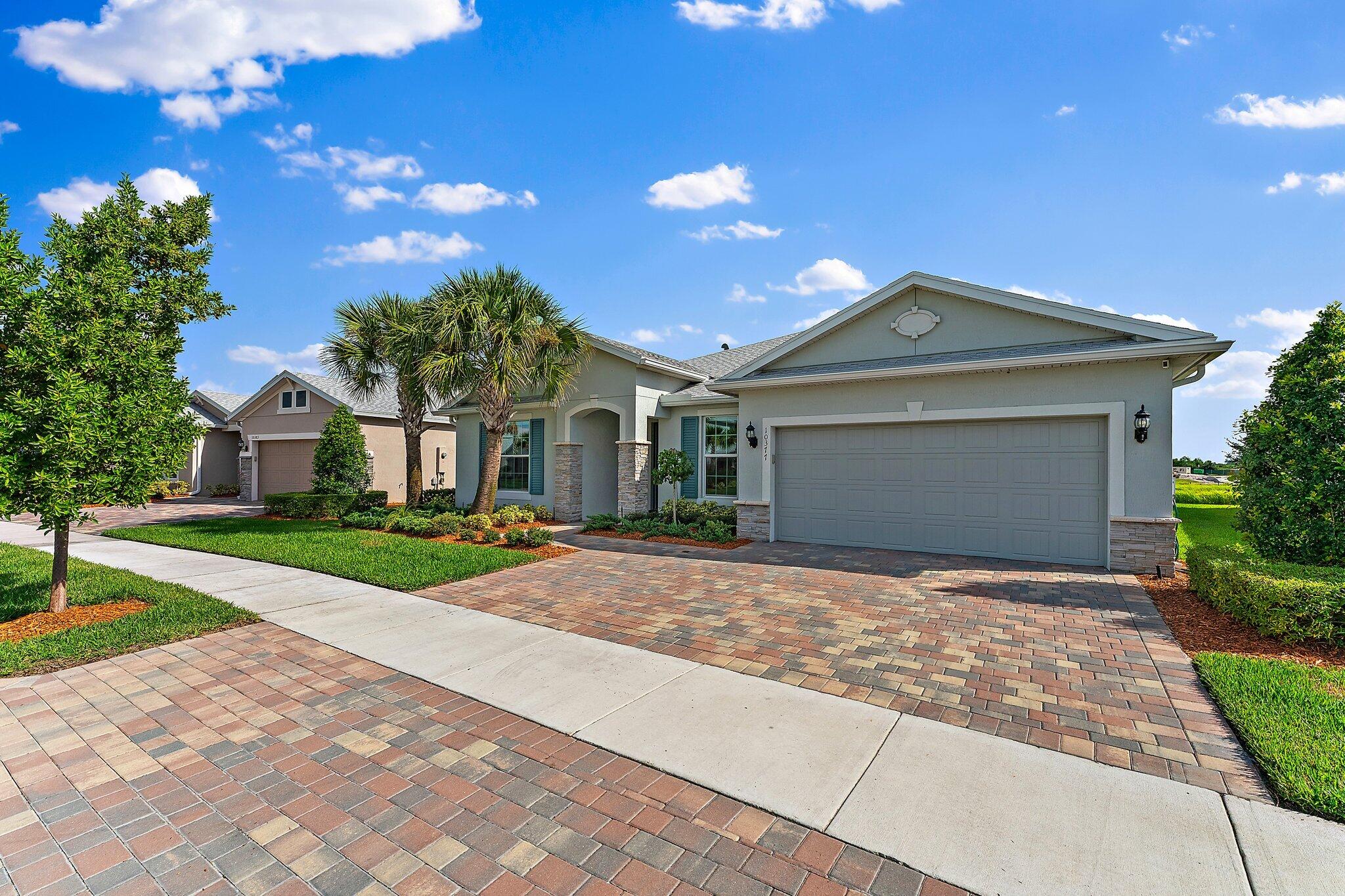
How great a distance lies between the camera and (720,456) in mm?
14234

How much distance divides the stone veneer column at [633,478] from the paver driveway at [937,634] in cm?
463

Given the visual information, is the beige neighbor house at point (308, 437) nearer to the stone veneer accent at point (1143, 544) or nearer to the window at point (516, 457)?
the window at point (516, 457)

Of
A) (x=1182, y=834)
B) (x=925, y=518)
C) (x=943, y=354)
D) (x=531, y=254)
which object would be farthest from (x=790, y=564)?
(x=531, y=254)

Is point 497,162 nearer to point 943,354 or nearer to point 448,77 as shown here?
point 448,77

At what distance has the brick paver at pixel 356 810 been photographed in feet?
8.16

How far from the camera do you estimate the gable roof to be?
336 inches

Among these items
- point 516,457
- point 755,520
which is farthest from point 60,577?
point 516,457

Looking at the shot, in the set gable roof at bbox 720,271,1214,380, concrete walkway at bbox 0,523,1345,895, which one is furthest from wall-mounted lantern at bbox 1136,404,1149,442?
concrete walkway at bbox 0,523,1345,895

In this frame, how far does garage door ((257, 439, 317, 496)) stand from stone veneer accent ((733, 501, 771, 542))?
1614cm

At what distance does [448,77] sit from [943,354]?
9.52 meters

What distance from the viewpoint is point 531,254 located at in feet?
46.1

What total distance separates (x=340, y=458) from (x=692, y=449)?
417 inches

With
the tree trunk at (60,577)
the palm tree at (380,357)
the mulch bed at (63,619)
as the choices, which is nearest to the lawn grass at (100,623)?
the mulch bed at (63,619)

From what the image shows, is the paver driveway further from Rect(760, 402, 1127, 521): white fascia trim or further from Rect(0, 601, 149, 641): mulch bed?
Rect(0, 601, 149, 641): mulch bed
